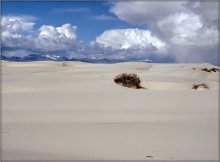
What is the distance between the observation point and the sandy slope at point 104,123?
7539 mm

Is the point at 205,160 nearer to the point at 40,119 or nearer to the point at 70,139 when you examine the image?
the point at 70,139

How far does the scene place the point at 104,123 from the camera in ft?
36.7

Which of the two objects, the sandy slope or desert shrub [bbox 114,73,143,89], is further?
desert shrub [bbox 114,73,143,89]

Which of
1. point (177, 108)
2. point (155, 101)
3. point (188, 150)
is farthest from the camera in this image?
point (155, 101)

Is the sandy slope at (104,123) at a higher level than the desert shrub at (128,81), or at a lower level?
lower

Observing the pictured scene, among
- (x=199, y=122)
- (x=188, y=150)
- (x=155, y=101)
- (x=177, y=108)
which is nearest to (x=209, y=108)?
(x=177, y=108)

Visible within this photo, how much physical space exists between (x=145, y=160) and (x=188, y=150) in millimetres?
1234

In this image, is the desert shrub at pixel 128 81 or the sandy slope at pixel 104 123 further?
the desert shrub at pixel 128 81

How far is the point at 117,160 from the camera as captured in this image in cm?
688

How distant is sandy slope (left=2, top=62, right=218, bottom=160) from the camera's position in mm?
7539

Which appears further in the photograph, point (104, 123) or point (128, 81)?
point (128, 81)

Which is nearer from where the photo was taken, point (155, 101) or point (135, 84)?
point (155, 101)

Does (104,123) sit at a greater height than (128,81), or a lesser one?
lesser

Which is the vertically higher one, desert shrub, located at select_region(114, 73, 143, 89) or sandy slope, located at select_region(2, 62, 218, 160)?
desert shrub, located at select_region(114, 73, 143, 89)
